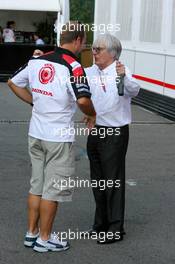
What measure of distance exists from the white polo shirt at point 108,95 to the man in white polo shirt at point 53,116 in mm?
345

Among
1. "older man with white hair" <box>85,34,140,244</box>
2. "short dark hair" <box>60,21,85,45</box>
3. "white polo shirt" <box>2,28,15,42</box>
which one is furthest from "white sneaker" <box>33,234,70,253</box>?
"white polo shirt" <box>2,28,15,42</box>

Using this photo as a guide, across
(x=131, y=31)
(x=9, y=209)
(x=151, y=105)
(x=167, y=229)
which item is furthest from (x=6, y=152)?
(x=131, y=31)

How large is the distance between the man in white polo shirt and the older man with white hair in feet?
1.11

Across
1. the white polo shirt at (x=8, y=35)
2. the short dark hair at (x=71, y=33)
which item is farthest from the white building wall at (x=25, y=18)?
the short dark hair at (x=71, y=33)

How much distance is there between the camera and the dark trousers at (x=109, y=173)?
5145 millimetres

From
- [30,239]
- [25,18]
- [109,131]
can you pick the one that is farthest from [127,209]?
[25,18]

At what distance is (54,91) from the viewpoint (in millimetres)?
4652

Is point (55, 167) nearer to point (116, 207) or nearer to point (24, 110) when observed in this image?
point (116, 207)

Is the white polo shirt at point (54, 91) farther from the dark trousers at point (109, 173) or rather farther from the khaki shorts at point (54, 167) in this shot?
the dark trousers at point (109, 173)

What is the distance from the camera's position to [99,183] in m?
5.24

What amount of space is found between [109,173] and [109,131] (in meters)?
0.36

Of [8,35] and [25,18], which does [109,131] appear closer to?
[8,35]

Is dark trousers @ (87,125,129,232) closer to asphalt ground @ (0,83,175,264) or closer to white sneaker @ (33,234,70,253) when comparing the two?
asphalt ground @ (0,83,175,264)

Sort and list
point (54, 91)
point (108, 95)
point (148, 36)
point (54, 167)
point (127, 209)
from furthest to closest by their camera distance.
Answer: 1. point (148, 36)
2. point (127, 209)
3. point (108, 95)
4. point (54, 167)
5. point (54, 91)
